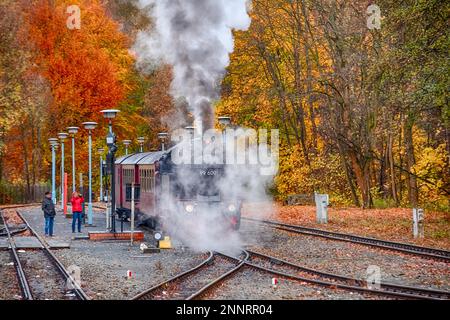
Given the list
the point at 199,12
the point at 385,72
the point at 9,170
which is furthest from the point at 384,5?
the point at 9,170

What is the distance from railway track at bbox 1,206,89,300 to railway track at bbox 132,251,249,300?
55.0 inches

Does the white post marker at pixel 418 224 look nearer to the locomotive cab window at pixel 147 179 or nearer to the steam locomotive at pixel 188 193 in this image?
the steam locomotive at pixel 188 193

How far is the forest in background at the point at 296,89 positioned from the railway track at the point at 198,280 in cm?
773

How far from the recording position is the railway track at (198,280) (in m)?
13.9

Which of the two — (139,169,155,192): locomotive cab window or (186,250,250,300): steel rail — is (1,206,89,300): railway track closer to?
(186,250,250,300): steel rail

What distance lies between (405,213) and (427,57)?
10768 mm

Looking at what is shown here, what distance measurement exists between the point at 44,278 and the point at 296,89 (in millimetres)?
27444

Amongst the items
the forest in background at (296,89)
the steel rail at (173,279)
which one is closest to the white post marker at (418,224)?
the forest in background at (296,89)

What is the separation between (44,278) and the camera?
16.4 metres

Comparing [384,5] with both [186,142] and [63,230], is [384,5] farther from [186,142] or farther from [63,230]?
[63,230]

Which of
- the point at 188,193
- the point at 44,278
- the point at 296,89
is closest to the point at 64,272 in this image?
the point at 44,278

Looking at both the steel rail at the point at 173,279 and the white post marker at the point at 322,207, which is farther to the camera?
the white post marker at the point at 322,207

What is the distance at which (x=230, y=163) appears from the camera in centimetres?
2445

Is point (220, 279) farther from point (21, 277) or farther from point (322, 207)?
point (322, 207)
